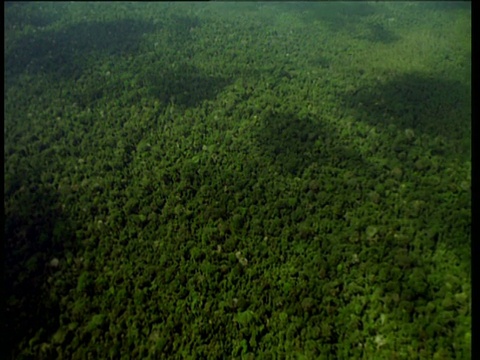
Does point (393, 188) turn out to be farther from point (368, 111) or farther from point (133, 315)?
point (133, 315)

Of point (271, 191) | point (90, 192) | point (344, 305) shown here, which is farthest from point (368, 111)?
point (90, 192)

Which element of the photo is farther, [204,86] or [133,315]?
[204,86]

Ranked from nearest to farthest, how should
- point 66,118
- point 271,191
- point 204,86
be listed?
point 271,191 → point 66,118 → point 204,86

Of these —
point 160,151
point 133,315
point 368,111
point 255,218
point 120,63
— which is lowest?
point 133,315

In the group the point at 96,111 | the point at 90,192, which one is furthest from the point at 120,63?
the point at 90,192

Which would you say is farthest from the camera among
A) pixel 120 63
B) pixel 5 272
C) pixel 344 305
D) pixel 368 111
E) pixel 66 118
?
pixel 120 63

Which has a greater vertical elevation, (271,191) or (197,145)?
(197,145)
